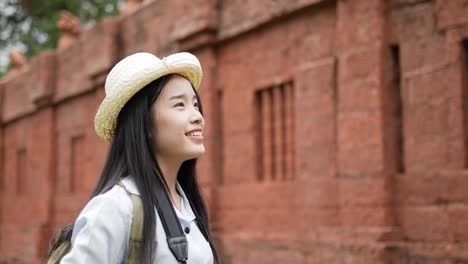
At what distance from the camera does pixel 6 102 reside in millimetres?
16719

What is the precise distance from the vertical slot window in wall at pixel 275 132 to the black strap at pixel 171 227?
5823mm

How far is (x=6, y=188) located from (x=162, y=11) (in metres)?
8.16

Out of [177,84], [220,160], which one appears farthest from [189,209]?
[220,160]

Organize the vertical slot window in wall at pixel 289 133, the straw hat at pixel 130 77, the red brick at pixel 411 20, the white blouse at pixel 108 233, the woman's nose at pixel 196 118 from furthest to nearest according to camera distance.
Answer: the vertical slot window in wall at pixel 289 133
the red brick at pixel 411 20
the woman's nose at pixel 196 118
the straw hat at pixel 130 77
the white blouse at pixel 108 233

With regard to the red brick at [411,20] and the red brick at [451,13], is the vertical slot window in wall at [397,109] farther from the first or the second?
the red brick at [451,13]

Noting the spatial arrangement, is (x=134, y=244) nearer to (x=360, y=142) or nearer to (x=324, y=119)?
(x=360, y=142)

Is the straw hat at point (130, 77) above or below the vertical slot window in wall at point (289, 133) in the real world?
below

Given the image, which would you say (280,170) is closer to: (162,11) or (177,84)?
(162,11)

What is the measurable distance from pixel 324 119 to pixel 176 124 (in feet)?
16.6

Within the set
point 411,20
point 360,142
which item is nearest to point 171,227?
point 360,142

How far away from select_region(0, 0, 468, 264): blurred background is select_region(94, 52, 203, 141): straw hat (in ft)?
12.9

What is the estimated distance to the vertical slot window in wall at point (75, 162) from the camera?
45.0ft

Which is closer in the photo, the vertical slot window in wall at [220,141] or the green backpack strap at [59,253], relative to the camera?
the green backpack strap at [59,253]

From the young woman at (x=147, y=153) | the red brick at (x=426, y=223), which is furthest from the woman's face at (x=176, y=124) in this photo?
the red brick at (x=426, y=223)
